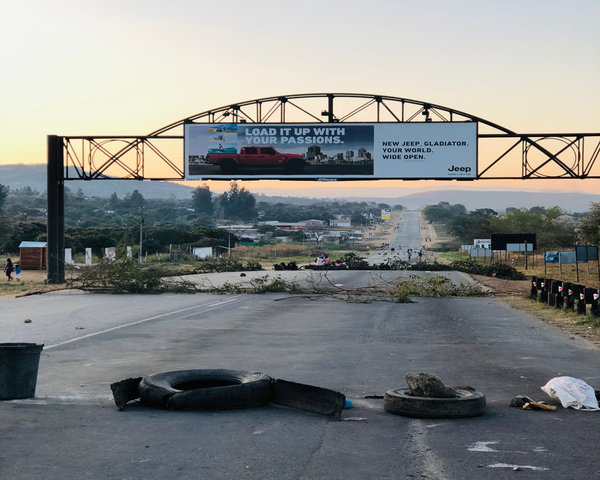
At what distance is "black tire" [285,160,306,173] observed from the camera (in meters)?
39.2

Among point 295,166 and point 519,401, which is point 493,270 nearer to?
point 295,166

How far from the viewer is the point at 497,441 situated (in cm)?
733

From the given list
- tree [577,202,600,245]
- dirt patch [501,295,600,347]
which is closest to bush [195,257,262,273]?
tree [577,202,600,245]

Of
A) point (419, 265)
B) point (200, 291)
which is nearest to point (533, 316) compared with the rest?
point (200, 291)

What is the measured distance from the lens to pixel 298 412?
8.62 meters

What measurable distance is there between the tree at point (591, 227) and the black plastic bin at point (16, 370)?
169 feet

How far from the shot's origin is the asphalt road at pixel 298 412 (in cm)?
648

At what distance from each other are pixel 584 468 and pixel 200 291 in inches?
1066

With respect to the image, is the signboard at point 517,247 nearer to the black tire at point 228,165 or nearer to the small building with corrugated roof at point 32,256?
the black tire at point 228,165

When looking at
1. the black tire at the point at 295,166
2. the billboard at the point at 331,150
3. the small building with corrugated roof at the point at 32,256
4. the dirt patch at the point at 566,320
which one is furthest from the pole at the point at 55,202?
the dirt patch at the point at 566,320

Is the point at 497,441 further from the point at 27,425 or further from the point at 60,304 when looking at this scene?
the point at 60,304

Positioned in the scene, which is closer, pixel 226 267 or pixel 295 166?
pixel 295 166

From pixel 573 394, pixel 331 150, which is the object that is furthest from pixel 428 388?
pixel 331 150

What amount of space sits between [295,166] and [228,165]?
11.4 feet
